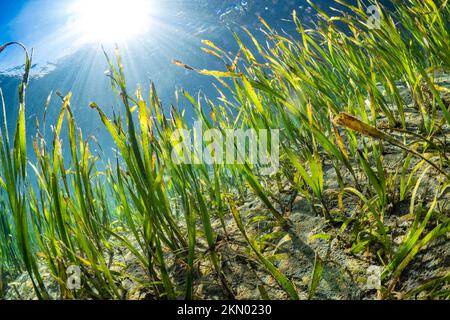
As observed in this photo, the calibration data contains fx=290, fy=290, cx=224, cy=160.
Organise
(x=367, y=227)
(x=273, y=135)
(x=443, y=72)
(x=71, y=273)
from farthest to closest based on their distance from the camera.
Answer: (x=443, y=72) → (x=273, y=135) → (x=71, y=273) → (x=367, y=227)

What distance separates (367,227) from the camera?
2.17 feet

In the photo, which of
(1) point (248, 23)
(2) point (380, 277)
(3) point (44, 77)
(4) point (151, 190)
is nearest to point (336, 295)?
(2) point (380, 277)

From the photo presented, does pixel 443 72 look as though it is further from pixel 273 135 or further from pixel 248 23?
pixel 248 23

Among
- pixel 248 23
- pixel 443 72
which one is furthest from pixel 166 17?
pixel 443 72

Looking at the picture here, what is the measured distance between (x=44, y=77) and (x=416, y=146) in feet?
124

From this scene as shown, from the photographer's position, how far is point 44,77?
31594 millimetres

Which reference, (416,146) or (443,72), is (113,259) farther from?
(443,72)

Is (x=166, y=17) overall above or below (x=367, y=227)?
above

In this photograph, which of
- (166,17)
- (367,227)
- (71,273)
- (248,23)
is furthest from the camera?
(166,17)

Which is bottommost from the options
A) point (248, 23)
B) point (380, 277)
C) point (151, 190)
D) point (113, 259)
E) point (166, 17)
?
point (113, 259)
